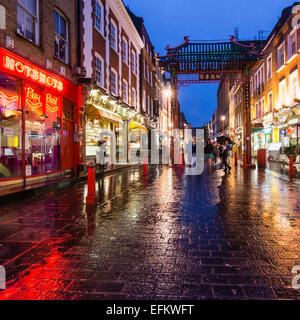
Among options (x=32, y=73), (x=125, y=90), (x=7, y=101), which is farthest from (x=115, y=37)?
(x=7, y=101)

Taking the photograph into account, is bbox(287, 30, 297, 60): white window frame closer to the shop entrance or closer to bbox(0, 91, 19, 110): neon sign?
the shop entrance

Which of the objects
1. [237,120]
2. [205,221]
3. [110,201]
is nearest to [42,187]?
[110,201]

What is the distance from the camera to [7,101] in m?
8.83

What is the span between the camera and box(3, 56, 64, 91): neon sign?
8.45 m

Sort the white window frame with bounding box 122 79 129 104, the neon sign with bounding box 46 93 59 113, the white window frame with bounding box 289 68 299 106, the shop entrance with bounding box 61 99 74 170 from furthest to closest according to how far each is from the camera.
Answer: the white window frame with bounding box 122 79 129 104 < the white window frame with bounding box 289 68 299 106 < the shop entrance with bounding box 61 99 74 170 < the neon sign with bounding box 46 93 59 113

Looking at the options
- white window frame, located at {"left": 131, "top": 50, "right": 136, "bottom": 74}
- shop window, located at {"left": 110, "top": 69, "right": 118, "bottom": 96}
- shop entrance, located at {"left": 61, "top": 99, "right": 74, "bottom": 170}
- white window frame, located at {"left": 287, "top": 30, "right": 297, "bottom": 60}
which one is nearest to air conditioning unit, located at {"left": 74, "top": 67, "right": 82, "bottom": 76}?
shop entrance, located at {"left": 61, "top": 99, "right": 74, "bottom": 170}

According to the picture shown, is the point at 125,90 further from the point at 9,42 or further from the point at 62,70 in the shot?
the point at 9,42

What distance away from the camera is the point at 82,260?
3.48m

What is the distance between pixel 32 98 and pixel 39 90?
57 cm

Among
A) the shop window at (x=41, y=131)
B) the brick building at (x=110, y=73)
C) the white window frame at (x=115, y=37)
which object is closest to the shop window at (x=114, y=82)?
the brick building at (x=110, y=73)

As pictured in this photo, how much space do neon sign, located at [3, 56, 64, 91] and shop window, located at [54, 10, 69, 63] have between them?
1248 millimetres

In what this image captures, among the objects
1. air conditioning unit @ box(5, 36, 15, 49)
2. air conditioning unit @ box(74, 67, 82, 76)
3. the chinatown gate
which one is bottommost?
air conditioning unit @ box(5, 36, 15, 49)

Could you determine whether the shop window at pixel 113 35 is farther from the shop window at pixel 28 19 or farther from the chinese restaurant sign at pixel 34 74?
the shop window at pixel 28 19
